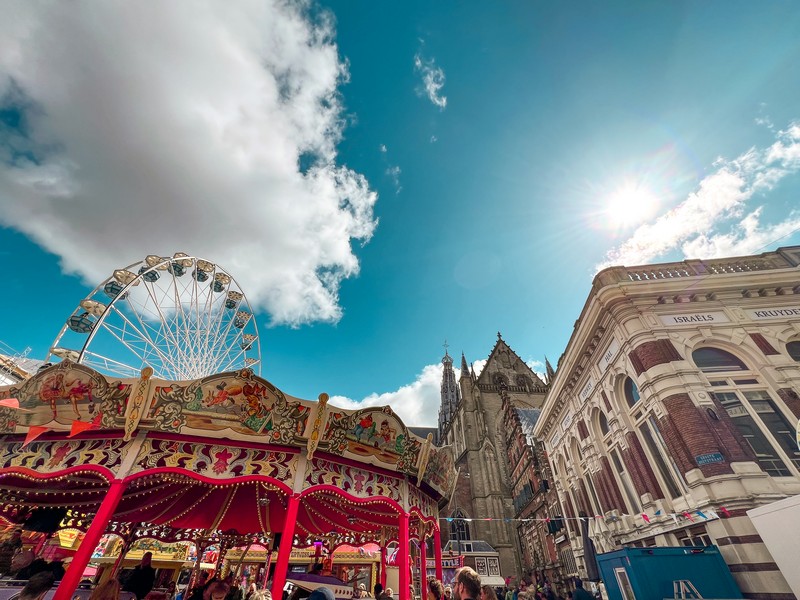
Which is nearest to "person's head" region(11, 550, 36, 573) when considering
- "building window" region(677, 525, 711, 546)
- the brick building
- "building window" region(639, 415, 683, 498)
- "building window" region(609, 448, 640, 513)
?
the brick building

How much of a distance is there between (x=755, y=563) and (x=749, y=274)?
9143mm

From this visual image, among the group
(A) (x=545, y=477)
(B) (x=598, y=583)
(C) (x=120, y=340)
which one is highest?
(C) (x=120, y=340)

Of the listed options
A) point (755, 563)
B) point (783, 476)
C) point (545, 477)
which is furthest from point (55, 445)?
point (545, 477)

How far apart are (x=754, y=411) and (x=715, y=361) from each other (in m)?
1.71

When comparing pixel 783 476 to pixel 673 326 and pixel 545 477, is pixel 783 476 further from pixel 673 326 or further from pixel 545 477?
pixel 545 477

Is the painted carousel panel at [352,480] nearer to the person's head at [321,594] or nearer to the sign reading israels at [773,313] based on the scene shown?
the person's head at [321,594]

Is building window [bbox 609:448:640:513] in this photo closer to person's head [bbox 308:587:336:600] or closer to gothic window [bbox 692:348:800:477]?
gothic window [bbox 692:348:800:477]

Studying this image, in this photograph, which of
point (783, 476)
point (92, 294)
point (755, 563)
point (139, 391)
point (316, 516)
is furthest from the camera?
point (92, 294)

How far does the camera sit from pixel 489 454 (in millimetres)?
36719

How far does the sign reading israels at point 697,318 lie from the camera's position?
1216cm

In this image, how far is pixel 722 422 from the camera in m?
10.0

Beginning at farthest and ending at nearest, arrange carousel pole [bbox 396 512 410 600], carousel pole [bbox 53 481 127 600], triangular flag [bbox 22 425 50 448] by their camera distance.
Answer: carousel pole [bbox 396 512 410 600]
triangular flag [bbox 22 425 50 448]
carousel pole [bbox 53 481 127 600]

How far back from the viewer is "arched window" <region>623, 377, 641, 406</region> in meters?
12.8

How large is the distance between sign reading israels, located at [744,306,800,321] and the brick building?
0.03 meters
